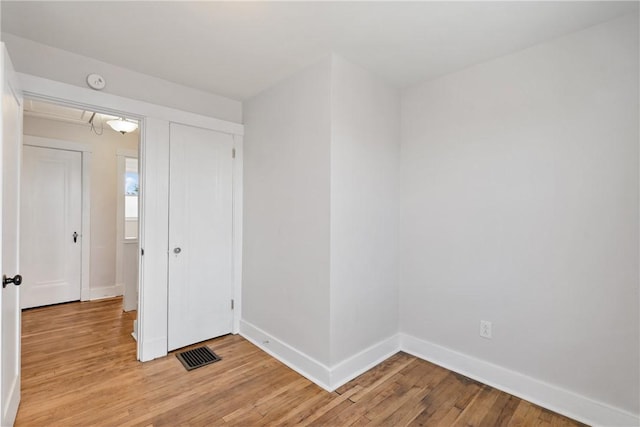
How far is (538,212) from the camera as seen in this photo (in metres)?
2.14

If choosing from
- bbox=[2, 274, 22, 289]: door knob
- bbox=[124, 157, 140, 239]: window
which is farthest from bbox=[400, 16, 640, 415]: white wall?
bbox=[124, 157, 140, 239]: window

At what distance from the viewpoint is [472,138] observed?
247 centimetres

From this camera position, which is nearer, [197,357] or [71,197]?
[197,357]

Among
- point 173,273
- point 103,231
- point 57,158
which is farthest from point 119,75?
point 103,231

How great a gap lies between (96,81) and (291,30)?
161 centimetres

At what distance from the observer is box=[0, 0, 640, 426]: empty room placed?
1.87 meters

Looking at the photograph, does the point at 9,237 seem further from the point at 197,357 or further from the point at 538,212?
the point at 538,212

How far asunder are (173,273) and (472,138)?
2824mm

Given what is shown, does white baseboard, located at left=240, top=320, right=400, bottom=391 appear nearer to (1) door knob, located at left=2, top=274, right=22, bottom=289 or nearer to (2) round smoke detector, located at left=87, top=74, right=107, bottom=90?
(1) door knob, located at left=2, top=274, right=22, bottom=289

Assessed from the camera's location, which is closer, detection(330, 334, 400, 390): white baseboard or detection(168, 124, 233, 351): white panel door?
detection(330, 334, 400, 390): white baseboard

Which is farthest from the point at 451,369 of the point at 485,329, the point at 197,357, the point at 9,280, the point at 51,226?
the point at 51,226

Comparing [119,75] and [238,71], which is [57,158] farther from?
[238,71]

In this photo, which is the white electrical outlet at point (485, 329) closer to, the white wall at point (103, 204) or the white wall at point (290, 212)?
the white wall at point (290, 212)

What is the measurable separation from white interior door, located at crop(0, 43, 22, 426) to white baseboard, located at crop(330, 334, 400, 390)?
1892 mm
